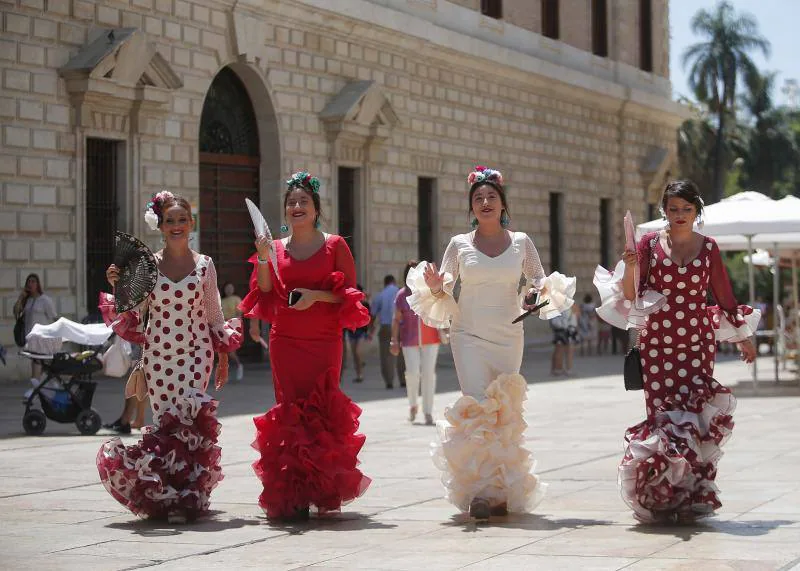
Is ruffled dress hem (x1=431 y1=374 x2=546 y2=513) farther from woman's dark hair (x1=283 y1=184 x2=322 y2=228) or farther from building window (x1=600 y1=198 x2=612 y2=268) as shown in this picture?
building window (x1=600 y1=198 x2=612 y2=268)

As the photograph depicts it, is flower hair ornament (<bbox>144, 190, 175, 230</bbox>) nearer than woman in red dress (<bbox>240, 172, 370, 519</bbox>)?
No

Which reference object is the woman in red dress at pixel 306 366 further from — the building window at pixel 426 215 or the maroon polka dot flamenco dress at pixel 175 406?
the building window at pixel 426 215

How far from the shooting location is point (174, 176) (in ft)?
75.3

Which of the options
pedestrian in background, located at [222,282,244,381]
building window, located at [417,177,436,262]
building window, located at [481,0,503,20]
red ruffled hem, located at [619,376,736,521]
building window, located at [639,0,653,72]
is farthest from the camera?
building window, located at [639,0,653,72]

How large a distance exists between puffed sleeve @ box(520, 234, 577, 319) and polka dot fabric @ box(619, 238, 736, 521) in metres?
0.57

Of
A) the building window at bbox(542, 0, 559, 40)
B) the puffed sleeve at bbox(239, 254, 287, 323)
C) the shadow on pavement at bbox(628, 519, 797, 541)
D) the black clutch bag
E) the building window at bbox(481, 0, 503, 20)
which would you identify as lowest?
the shadow on pavement at bbox(628, 519, 797, 541)

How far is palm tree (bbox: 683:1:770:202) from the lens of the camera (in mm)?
64438

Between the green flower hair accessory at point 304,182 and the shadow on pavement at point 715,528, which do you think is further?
the green flower hair accessory at point 304,182

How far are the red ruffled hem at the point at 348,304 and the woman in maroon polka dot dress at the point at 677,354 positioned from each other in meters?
1.34

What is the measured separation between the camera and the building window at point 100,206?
2152cm

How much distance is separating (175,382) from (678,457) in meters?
2.81

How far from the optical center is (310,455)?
8461 millimetres

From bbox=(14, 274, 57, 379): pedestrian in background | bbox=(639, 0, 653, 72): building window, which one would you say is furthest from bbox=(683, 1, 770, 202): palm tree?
bbox=(14, 274, 57, 379): pedestrian in background

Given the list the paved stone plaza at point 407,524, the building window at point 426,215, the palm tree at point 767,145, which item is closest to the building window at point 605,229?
the building window at point 426,215
